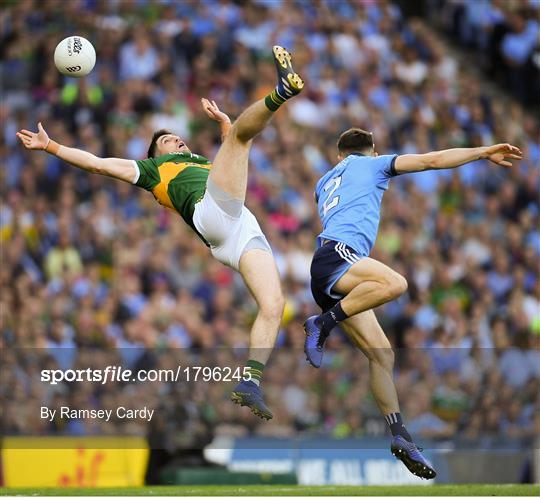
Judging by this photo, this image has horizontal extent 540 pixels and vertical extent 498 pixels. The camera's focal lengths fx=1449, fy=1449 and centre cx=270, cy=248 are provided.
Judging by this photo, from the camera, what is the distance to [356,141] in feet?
39.3

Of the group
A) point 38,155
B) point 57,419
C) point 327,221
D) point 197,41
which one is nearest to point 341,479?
point 57,419

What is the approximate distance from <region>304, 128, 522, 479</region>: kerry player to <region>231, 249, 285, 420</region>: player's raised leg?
405mm

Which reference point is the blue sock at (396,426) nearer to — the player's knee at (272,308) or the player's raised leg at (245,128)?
the player's knee at (272,308)

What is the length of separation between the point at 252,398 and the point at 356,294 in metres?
1.22

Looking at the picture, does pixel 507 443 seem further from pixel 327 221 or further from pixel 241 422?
pixel 327 221

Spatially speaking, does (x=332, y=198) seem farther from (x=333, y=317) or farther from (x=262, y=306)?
(x=262, y=306)

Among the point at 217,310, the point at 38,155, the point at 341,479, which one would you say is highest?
the point at 38,155

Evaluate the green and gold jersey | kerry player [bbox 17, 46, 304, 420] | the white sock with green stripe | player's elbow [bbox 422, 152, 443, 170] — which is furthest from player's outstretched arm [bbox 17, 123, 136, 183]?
player's elbow [bbox 422, 152, 443, 170]

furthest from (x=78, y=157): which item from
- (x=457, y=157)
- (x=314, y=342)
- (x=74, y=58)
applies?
(x=457, y=157)

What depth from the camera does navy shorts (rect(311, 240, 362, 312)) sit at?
453 inches

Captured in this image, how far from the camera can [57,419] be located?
14.7 metres

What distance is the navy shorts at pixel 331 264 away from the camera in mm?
11508

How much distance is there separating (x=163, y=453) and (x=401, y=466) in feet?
8.43

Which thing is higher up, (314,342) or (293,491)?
(314,342)
